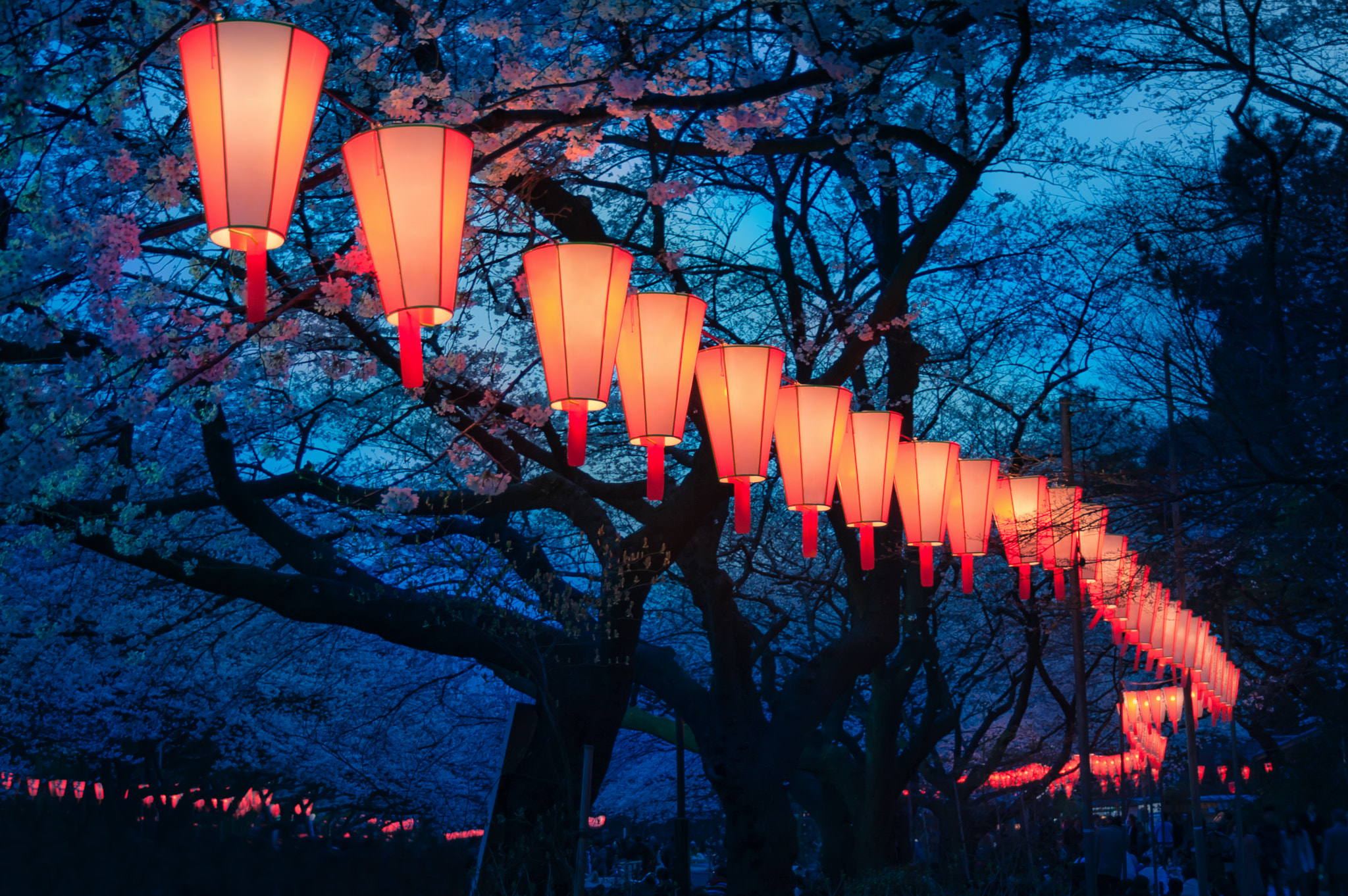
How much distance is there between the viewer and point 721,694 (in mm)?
8984

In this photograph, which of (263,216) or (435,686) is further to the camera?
(435,686)

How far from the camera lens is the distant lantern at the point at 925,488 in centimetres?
685

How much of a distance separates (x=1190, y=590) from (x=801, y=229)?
7244 millimetres

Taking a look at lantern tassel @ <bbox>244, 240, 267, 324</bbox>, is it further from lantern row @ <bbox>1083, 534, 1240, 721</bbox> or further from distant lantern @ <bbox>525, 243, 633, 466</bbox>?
lantern row @ <bbox>1083, 534, 1240, 721</bbox>

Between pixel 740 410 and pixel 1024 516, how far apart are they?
11.6ft

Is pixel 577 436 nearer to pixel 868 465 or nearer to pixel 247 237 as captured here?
pixel 247 237

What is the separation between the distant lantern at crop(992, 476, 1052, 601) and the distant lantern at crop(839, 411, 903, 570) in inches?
58.9

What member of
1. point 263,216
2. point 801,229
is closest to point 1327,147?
point 801,229

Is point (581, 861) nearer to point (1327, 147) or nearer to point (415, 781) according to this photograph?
point (1327, 147)

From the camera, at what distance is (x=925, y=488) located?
22.5ft

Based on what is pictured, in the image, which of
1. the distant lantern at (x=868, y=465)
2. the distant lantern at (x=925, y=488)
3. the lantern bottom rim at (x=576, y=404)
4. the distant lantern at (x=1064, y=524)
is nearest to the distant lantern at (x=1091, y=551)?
the distant lantern at (x=1064, y=524)

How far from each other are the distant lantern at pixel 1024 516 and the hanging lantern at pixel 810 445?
2.21m

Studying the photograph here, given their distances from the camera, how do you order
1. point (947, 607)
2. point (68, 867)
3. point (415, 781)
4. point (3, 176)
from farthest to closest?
1. point (415, 781)
2. point (947, 607)
3. point (3, 176)
4. point (68, 867)

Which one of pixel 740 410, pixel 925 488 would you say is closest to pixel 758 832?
pixel 925 488
